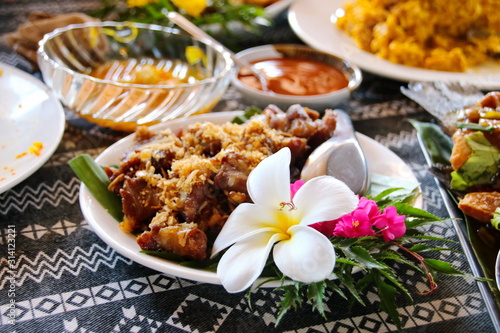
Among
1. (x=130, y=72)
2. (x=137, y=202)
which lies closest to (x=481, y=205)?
(x=137, y=202)

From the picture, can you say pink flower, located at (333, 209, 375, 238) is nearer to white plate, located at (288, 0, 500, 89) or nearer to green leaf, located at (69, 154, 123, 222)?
green leaf, located at (69, 154, 123, 222)

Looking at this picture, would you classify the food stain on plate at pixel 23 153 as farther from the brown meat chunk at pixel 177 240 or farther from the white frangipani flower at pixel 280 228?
the white frangipani flower at pixel 280 228

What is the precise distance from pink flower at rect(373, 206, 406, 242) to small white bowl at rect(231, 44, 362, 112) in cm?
117

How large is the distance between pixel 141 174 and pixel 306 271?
77 centimetres

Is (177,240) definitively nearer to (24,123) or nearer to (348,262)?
(348,262)

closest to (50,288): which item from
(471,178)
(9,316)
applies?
(9,316)

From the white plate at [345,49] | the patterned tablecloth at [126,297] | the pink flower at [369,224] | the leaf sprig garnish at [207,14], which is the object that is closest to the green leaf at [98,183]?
the patterned tablecloth at [126,297]

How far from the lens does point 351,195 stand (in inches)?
64.7

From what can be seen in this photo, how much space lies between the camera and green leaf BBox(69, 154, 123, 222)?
6.47 ft

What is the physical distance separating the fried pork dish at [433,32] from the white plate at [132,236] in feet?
4.01

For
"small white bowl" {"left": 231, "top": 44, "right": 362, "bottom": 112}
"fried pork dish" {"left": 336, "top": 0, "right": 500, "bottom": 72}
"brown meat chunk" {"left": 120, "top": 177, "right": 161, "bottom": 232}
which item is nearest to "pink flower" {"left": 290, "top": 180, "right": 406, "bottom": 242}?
"brown meat chunk" {"left": 120, "top": 177, "right": 161, "bottom": 232}

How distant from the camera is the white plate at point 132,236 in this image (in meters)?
1.64

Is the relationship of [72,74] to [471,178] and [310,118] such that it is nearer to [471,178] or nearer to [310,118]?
[310,118]

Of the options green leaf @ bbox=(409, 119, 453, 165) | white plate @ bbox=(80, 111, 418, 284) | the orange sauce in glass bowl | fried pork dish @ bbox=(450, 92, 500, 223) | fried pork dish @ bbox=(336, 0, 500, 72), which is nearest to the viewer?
white plate @ bbox=(80, 111, 418, 284)
